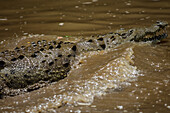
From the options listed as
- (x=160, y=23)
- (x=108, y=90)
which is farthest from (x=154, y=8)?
(x=108, y=90)

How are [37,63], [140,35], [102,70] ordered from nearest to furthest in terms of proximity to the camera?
[102,70], [37,63], [140,35]

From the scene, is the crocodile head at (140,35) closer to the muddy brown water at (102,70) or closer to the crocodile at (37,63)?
the muddy brown water at (102,70)

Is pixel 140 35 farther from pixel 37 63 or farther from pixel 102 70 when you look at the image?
pixel 37 63

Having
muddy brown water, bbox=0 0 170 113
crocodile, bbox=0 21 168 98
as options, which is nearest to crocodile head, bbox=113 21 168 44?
muddy brown water, bbox=0 0 170 113

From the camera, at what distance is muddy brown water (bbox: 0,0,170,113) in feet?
7.11

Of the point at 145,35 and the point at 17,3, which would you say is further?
the point at 17,3


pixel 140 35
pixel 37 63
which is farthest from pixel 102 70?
pixel 140 35

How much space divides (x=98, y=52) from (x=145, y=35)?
0.90 meters

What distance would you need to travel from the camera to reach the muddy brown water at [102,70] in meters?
2.17

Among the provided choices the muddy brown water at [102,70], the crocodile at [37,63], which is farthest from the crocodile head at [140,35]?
the crocodile at [37,63]

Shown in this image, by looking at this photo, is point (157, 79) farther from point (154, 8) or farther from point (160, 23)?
point (154, 8)

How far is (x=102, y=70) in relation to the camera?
8.76ft

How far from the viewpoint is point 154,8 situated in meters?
5.45

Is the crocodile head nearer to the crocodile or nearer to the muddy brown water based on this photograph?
the muddy brown water
